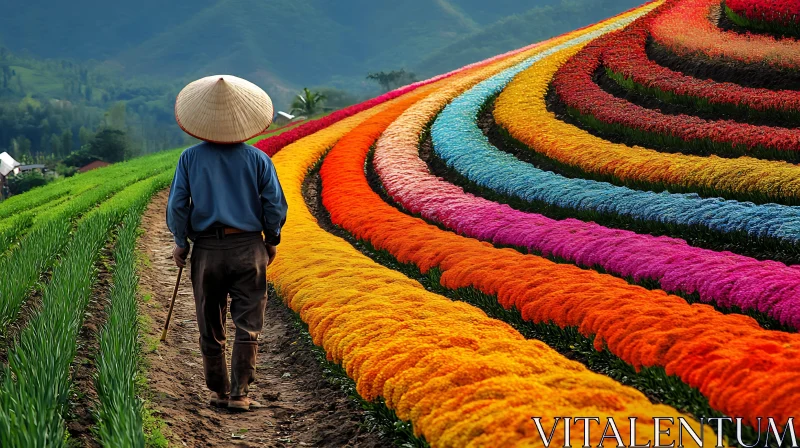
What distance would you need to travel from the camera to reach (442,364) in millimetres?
5223

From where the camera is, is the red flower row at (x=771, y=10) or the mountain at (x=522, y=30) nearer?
the red flower row at (x=771, y=10)

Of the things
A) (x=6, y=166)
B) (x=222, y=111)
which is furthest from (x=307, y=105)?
(x=6, y=166)

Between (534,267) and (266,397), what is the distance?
Answer: 2930mm

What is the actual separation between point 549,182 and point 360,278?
632 centimetres

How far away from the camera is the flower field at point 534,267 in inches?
178

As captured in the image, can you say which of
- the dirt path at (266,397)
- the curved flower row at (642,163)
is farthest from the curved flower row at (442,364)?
the curved flower row at (642,163)

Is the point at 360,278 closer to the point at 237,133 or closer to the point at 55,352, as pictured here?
the point at 237,133

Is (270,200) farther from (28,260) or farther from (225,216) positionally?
(28,260)

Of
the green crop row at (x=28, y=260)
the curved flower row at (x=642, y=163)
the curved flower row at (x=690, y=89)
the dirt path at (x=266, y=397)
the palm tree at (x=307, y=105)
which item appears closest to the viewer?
the dirt path at (x=266, y=397)

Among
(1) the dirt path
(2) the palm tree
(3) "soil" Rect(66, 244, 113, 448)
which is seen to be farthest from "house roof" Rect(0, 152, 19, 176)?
(1) the dirt path

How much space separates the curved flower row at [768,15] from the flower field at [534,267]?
0.26ft

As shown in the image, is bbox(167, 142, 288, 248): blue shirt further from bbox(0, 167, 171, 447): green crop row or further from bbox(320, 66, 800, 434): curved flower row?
bbox(320, 66, 800, 434): curved flower row

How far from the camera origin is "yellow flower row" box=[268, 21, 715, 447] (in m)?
4.17

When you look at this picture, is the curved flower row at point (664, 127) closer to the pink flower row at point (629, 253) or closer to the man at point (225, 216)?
the pink flower row at point (629, 253)
